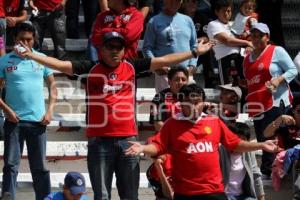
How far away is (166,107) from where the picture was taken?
770cm

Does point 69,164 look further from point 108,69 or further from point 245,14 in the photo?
point 245,14

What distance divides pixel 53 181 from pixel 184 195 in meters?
2.02

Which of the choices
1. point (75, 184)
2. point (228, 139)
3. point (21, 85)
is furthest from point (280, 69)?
point (75, 184)

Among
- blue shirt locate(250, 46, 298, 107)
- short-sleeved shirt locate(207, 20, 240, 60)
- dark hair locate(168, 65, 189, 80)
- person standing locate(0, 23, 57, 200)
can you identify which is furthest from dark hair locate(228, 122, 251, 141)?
short-sleeved shirt locate(207, 20, 240, 60)

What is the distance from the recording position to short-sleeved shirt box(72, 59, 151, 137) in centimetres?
709

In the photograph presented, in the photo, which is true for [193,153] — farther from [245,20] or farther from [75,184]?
[245,20]

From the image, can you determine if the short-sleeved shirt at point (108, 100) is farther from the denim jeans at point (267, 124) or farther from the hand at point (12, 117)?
the denim jeans at point (267, 124)

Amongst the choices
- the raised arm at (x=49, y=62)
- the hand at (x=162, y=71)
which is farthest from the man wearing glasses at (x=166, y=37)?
the raised arm at (x=49, y=62)

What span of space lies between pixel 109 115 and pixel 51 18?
11.1 ft

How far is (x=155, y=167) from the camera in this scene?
7.42 m

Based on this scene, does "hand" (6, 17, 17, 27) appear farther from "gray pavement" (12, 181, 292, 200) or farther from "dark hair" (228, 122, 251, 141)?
"dark hair" (228, 122, 251, 141)

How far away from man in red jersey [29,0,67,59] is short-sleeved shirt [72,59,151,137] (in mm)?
3109

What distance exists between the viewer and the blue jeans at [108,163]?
23.2ft

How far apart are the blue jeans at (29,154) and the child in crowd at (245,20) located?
9.72 feet
